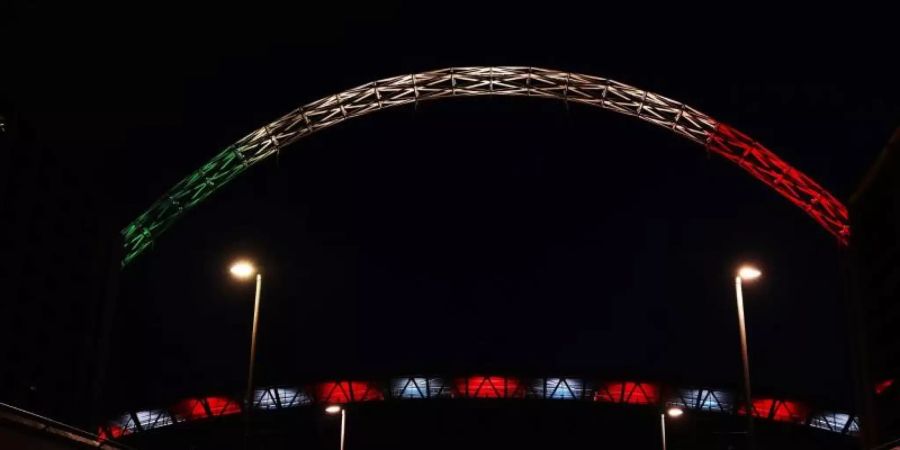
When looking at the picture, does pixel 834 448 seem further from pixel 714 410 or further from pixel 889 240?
pixel 889 240

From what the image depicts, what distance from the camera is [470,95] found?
46.5 metres

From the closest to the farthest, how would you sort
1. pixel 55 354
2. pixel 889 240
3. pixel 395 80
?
pixel 395 80
pixel 889 240
pixel 55 354

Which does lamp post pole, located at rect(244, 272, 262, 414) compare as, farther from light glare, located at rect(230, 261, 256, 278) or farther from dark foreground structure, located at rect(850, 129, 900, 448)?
dark foreground structure, located at rect(850, 129, 900, 448)

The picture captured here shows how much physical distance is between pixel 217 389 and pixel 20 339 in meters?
25.2

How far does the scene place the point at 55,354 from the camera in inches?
2783

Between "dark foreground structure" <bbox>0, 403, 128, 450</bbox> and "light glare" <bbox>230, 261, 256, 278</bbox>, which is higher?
"light glare" <bbox>230, 261, 256, 278</bbox>

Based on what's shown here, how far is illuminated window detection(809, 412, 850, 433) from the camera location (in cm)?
8975

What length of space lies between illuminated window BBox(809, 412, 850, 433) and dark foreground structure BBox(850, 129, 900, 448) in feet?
82.7

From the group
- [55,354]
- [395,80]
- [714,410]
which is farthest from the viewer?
[714,410]

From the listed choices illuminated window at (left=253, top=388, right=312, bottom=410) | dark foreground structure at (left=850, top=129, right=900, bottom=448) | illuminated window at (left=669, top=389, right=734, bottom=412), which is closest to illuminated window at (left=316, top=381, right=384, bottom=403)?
illuminated window at (left=253, top=388, right=312, bottom=410)

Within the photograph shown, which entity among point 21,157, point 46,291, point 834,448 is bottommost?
point 834,448

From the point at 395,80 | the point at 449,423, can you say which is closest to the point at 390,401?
the point at 449,423

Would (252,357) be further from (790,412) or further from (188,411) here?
(790,412)

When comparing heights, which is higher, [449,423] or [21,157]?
[21,157]
